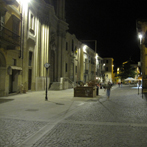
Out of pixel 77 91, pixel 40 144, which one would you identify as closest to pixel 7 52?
pixel 77 91

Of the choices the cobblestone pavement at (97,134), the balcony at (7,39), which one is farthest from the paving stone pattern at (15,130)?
the balcony at (7,39)

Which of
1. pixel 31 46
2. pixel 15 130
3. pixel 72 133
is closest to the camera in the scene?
pixel 72 133

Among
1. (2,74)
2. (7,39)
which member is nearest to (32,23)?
(7,39)

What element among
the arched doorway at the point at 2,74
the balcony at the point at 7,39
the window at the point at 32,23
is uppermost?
the window at the point at 32,23

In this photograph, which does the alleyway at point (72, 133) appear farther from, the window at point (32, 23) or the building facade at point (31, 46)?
the window at point (32, 23)

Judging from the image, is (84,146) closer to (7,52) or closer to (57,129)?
(57,129)

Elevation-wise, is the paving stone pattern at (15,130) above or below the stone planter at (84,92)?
below

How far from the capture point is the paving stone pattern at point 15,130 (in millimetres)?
5398

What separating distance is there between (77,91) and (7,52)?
23.7 ft

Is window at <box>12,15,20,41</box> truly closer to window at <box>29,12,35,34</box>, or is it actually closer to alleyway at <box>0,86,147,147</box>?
window at <box>29,12,35,34</box>

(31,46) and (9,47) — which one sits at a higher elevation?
(31,46)

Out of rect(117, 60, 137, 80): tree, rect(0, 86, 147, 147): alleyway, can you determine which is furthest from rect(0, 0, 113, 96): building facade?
rect(117, 60, 137, 80): tree

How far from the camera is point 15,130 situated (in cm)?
661

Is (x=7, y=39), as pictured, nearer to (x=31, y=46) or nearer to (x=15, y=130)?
(x=31, y=46)
